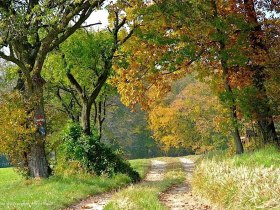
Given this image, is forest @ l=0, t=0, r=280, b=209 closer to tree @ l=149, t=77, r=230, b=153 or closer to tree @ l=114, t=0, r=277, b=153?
tree @ l=114, t=0, r=277, b=153

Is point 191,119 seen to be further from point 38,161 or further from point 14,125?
point 14,125

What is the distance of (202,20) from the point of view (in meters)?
19.1

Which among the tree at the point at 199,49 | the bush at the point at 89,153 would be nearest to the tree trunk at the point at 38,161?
the bush at the point at 89,153

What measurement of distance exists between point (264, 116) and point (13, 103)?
1137cm

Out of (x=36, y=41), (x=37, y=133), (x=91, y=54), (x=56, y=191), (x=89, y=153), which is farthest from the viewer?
(x=91, y=54)

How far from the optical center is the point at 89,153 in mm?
21047

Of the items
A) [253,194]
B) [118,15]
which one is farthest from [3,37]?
[253,194]

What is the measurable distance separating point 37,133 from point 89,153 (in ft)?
11.2

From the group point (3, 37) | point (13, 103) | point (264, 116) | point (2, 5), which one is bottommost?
point (264, 116)

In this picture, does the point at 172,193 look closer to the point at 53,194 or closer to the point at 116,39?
the point at 53,194

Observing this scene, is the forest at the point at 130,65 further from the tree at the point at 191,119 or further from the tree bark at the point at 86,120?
the tree at the point at 191,119

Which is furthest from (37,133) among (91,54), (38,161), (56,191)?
(91,54)

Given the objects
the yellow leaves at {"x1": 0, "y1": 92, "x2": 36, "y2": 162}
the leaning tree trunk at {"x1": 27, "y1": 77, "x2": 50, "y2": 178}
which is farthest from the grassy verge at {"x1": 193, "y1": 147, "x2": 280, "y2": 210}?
the yellow leaves at {"x1": 0, "y1": 92, "x2": 36, "y2": 162}

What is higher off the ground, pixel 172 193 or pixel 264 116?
pixel 264 116
